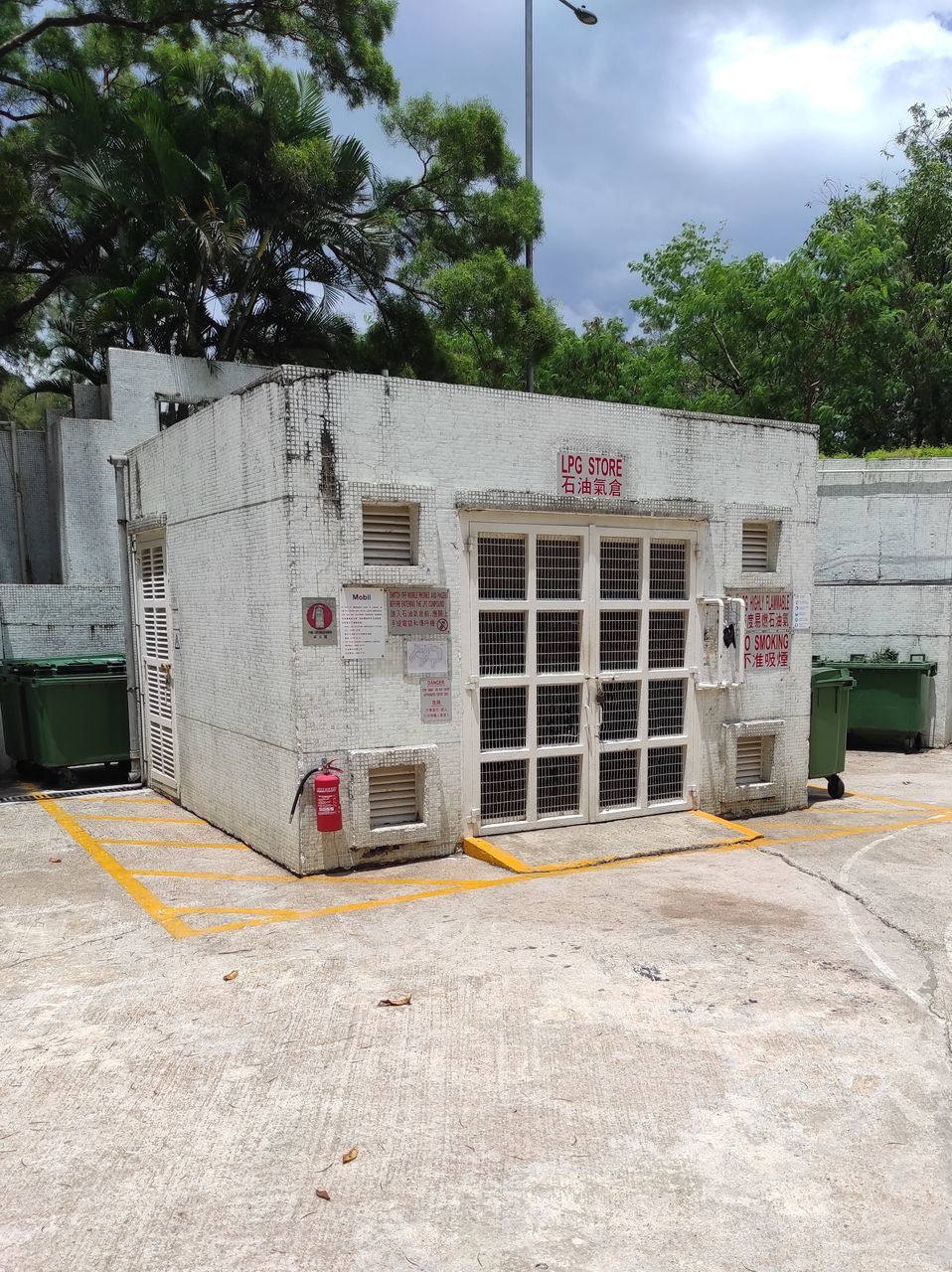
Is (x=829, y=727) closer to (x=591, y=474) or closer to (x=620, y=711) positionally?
(x=620, y=711)

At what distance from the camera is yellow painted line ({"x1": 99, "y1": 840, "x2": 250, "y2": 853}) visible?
7.31m

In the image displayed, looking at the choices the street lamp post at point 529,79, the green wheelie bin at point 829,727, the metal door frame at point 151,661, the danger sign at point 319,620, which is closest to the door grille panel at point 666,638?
the green wheelie bin at point 829,727

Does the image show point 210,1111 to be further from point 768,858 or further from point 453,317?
point 453,317

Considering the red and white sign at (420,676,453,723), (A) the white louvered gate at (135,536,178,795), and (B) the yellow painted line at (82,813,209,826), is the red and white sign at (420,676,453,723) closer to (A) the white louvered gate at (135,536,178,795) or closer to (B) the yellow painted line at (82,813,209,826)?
(B) the yellow painted line at (82,813,209,826)

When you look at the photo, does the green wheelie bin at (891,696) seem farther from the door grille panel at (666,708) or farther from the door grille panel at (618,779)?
the door grille panel at (618,779)

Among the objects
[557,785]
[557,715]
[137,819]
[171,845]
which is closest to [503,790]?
[557,785]

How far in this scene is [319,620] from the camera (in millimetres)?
6375

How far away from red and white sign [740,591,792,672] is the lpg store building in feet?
0.10

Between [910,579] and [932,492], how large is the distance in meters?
1.29

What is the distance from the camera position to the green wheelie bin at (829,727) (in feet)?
30.5

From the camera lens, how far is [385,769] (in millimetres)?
6746

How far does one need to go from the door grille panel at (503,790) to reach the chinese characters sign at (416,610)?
4.06ft

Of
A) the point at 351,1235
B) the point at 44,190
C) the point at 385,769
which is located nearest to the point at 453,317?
the point at 44,190

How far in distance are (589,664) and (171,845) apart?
374cm
